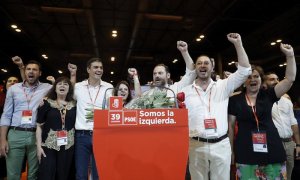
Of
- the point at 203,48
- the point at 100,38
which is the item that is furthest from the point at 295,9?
the point at 100,38

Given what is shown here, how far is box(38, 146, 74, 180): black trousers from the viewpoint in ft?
8.30

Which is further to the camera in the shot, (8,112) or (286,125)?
(286,125)

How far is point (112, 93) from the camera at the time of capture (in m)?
2.99

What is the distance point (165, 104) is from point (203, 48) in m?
9.77

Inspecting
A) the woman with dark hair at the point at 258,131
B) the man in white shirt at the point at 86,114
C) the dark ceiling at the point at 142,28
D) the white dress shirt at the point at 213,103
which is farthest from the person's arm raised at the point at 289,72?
the dark ceiling at the point at 142,28

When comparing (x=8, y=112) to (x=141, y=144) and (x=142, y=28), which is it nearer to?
(x=141, y=144)

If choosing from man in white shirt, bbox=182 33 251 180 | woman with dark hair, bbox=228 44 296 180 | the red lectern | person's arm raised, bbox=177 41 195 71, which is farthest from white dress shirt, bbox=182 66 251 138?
the red lectern

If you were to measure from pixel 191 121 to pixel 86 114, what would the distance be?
1029 mm

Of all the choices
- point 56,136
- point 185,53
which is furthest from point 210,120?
point 56,136

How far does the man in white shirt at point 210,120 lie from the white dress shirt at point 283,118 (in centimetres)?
134

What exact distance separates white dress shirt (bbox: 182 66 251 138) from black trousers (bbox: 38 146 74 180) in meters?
1.29

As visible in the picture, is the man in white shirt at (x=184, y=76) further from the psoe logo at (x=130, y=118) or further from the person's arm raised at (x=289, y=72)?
the psoe logo at (x=130, y=118)

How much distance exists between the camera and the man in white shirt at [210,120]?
217cm

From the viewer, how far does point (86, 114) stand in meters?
2.54
